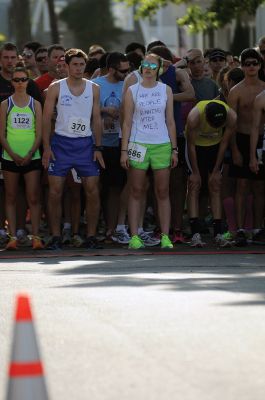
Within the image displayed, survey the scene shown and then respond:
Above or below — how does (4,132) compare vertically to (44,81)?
below

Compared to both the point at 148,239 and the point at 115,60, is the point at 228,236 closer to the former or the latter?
the point at 148,239

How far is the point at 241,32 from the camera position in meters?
46.0

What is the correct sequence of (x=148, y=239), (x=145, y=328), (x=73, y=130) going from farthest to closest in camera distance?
(x=148, y=239) → (x=73, y=130) → (x=145, y=328)

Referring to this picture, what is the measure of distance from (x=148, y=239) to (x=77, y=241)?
30.9 inches

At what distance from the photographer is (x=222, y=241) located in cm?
1479

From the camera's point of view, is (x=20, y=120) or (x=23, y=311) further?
Result: (x=20, y=120)

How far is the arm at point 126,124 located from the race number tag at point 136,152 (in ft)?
0.19

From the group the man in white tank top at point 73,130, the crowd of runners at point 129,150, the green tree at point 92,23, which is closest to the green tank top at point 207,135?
the crowd of runners at point 129,150

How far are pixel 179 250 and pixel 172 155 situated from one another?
40.0 inches

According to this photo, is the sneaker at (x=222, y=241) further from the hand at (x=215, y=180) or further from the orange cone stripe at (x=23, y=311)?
the orange cone stripe at (x=23, y=311)

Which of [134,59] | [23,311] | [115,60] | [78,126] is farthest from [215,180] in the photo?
[23,311]

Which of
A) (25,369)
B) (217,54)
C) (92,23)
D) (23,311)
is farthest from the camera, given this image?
(92,23)

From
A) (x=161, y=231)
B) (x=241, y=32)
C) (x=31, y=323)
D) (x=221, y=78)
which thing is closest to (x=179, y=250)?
(x=161, y=231)

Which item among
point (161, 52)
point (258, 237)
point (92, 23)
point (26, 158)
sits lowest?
point (92, 23)
